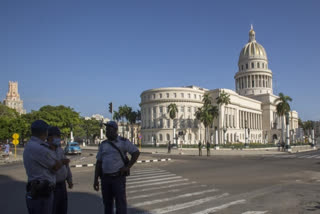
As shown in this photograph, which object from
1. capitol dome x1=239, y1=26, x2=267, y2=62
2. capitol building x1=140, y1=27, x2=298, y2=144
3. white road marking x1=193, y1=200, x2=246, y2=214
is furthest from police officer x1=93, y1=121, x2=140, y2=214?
capitol dome x1=239, y1=26, x2=267, y2=62

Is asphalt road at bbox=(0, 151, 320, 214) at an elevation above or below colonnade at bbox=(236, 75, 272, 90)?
below

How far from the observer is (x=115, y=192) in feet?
17.5

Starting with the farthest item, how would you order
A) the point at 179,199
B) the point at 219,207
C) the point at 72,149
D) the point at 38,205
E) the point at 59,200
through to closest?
the point at 72,149 < the point at 179,199 < the point at 219,207 < the point at 59,200 < the point at 38,205

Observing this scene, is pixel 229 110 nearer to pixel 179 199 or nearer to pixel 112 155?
pixel 179 199

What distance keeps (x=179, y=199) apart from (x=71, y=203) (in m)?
3.09

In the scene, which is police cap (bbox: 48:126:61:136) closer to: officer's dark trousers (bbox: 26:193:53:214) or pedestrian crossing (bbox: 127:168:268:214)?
officer's dark trousers (bbox: 26:193:53:214)

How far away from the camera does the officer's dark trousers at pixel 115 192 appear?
17.4ft

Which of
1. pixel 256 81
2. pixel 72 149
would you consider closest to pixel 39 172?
pixel 72 149

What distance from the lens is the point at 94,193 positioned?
10.2 metres

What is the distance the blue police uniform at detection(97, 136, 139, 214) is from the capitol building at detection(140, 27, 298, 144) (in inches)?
2697

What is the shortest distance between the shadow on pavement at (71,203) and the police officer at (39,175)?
11.8ft

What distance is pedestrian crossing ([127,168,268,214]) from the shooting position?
24.7 ft

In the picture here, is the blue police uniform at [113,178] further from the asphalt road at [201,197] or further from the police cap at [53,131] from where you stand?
the asphalt road at [201,197]

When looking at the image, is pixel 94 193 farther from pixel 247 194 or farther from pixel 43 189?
pixel 43 189
